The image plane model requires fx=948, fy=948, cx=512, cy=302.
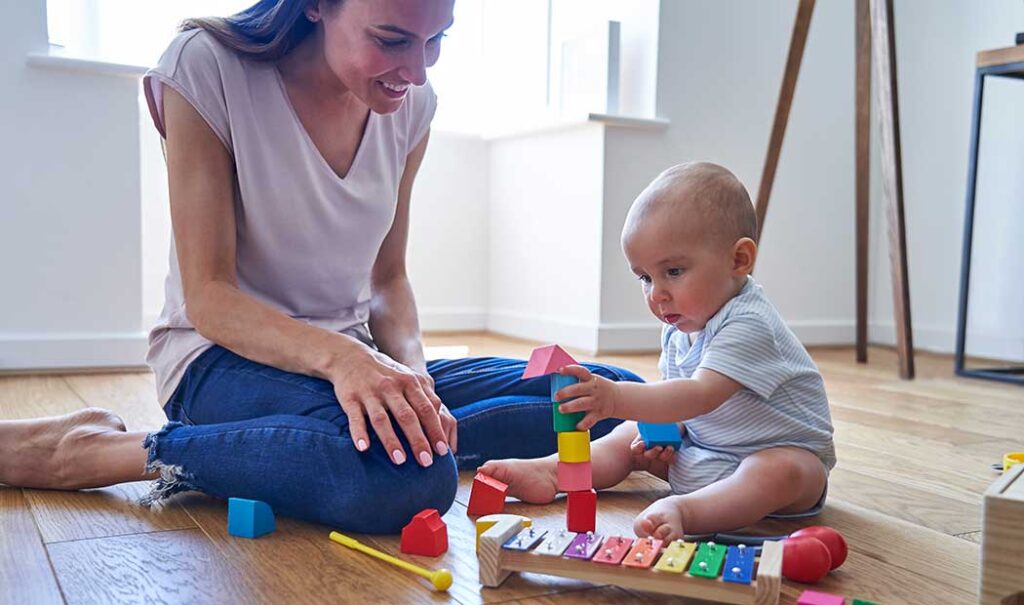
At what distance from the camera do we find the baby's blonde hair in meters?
1.10

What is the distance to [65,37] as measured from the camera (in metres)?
2.43

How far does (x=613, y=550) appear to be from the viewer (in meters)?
0.84

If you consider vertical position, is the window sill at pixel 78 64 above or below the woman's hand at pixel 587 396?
above

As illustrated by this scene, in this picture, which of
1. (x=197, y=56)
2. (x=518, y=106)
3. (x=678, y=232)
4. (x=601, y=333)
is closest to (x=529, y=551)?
(x=678, y=232)

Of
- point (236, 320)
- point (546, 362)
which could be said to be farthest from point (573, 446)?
point (236, 320)

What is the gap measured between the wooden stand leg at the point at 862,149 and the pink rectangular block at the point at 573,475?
1983 mm

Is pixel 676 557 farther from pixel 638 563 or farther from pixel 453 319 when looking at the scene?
pixel 453 319

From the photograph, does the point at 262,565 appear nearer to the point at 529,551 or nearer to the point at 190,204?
the point at 529,551

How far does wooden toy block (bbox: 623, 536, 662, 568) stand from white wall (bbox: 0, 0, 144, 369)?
1798mm

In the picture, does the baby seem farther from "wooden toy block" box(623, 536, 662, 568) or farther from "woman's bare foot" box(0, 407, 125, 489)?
"woman's bare foot" box(0, 407, 125, 489)

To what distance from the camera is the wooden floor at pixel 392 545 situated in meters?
0.85

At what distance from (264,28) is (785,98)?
1770 millimetres

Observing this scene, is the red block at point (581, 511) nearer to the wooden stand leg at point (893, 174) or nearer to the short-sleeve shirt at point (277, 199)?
the short-sleeve shirt at point (277, 199)

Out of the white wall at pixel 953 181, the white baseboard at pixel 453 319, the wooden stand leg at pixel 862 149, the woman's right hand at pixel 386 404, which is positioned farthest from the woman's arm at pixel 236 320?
the white wall at pixel 953 181
